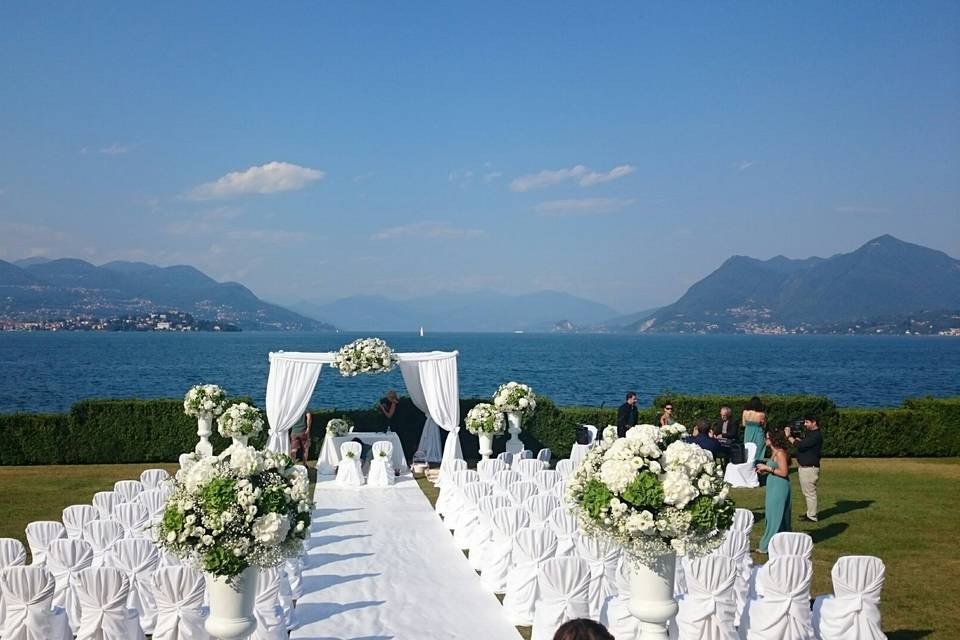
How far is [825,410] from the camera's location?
20.8 meters

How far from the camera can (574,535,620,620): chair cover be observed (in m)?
8.22

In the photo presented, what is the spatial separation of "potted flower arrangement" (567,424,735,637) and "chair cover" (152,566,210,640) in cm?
318

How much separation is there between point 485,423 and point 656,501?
38.1ft

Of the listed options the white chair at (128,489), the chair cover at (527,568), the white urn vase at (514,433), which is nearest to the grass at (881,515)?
the chair cover at (527,568)

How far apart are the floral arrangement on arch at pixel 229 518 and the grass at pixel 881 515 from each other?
3291 millimetres

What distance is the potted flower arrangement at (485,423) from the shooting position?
16984 mm

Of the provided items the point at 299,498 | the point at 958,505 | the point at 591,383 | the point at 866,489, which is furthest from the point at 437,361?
the point at 591,383

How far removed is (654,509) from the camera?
5.45 metres

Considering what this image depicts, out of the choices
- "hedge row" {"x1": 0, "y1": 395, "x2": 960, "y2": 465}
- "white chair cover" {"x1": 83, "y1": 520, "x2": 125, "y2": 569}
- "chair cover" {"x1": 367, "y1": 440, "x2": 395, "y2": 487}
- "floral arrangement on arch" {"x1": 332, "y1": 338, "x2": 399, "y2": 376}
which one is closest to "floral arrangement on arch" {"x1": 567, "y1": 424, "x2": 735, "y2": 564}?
"white chair cover" {"x1": 83, "y1": 520, "x2": 125, "y2": 569}

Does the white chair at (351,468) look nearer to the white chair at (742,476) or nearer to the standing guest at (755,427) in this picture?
the white chair at (742,476)

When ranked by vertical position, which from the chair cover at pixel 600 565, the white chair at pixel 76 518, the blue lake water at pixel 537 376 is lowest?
the blue lake water at pixel 537 376

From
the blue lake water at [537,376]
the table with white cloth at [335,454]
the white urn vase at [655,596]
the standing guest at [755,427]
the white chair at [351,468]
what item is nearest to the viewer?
the white urn vase at [655,596]

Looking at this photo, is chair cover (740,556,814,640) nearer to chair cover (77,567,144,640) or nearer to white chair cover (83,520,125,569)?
chair cover (77,567,144,640)

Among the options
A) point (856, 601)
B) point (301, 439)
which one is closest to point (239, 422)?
point (301, 439)
